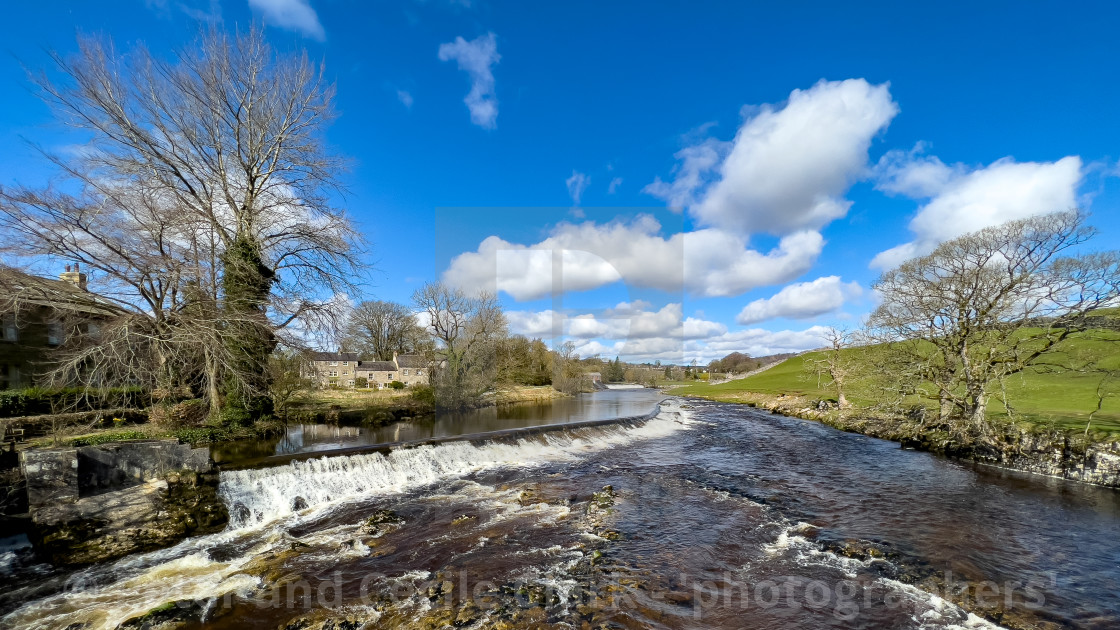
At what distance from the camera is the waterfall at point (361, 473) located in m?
8.40

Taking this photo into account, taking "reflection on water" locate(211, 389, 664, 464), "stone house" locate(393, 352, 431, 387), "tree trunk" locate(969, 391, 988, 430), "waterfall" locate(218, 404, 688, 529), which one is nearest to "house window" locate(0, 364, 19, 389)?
"reflection on water" locate(211, 389, 664, 464)

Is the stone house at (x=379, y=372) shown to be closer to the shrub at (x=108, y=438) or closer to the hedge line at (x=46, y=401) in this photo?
the hedge line at (x=46, y=401)

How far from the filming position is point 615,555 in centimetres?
665

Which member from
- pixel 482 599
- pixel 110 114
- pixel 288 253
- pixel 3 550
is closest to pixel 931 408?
pixel 482 599

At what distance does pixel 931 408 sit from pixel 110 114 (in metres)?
31.2

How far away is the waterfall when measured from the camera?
8398 mm

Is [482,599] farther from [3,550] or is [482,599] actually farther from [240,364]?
[240,364]

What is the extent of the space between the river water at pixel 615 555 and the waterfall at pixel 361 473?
0.15ft

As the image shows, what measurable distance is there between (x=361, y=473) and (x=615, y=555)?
708cm

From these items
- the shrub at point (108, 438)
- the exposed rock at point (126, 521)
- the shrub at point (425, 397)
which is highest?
the shrub at point (108, 438)

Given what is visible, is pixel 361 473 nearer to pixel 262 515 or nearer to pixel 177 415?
pixel 262 515

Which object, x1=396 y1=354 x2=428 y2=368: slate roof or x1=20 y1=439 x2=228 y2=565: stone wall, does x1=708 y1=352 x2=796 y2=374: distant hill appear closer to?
x1=396 y1=354 x2=428 y2=368: slate roof

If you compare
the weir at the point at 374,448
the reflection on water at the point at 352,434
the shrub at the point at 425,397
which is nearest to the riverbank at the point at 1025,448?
the weir at the point at 374,448

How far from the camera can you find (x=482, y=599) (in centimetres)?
529
